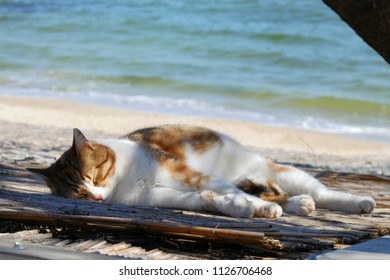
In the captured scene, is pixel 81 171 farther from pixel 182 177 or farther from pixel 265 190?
pixel 265 190

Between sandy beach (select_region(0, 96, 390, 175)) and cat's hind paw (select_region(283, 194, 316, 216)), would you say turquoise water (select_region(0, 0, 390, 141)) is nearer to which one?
sandy beach (select_region(0, 96, 390, 175))

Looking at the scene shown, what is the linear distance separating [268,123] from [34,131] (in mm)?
3094

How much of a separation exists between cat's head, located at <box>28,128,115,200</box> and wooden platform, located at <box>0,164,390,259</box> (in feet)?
1.23

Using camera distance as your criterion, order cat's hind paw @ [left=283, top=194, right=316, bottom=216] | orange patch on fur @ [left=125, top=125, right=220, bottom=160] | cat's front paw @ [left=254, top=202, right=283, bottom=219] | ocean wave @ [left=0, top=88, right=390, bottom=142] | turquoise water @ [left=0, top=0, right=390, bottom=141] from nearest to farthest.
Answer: cat's front paw @ [left=254, top=202, right=283, bottom=219]
cat's hind paw @ [left=283, top=194, right=316, bottom=216]
orange patch on fur @ [left=125, top=125, right=220, bottom=160]
ocean wave @ [left=0, top=88, right=390, bottom=142]
turquoise water @ [left=0, top=0, right=390, bottom=141]

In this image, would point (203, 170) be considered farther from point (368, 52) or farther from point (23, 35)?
point (23, 35)

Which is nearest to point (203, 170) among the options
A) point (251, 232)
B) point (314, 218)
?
point (314, 218)

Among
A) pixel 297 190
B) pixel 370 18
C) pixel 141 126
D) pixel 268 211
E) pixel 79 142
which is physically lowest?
pixel 141 126

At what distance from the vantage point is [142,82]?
13.9 m

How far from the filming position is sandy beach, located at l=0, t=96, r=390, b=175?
29.2 feet

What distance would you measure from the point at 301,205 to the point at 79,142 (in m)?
1.25

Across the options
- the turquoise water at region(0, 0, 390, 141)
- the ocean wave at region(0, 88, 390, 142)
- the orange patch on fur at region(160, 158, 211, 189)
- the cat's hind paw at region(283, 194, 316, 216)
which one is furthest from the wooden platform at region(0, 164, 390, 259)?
the turquoise water at region(0, 0, 390, 141)

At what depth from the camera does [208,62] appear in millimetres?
15328

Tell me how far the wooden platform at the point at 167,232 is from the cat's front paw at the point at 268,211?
0.17 ft

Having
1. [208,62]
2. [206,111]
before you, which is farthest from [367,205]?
[208,62]
